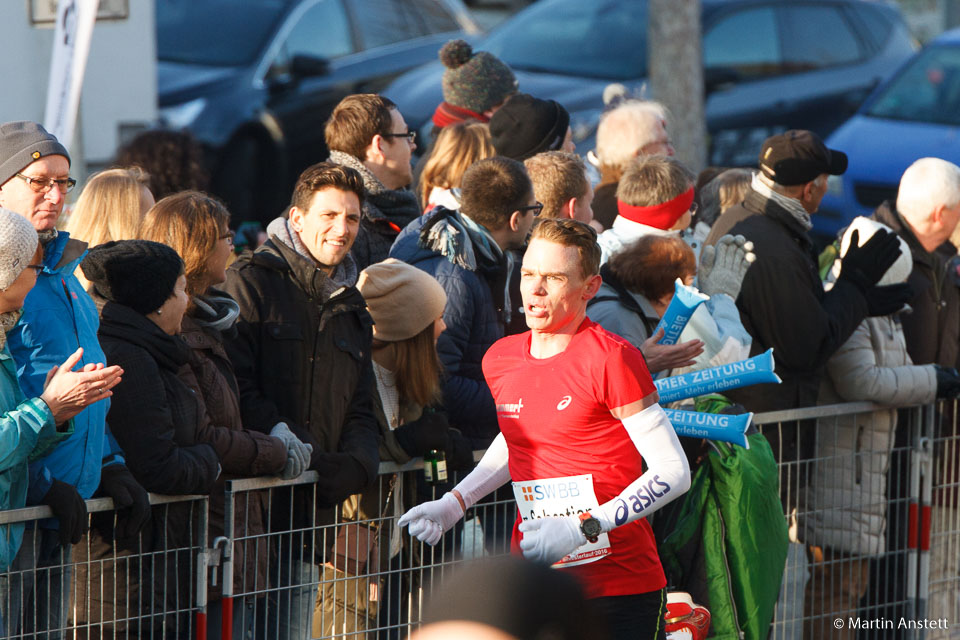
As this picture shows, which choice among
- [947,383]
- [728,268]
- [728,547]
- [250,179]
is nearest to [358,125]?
[728,268]

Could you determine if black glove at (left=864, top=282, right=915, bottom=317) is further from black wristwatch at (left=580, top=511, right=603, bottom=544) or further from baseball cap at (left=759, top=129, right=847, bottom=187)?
black wristwatch at (left=580, top=511, right=603, bottom=544)

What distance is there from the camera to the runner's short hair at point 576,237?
429 centimetres

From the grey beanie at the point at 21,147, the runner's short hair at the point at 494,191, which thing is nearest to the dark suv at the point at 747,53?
the runner's short hair at the point at 494,191

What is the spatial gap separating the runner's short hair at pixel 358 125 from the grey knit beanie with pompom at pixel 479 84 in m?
1.42

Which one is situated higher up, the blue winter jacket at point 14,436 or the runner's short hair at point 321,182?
the runner's short hair at point 321,182

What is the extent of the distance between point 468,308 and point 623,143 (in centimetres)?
202

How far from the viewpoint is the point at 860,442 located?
244 inches

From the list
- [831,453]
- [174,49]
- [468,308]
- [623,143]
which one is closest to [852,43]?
[174,49]

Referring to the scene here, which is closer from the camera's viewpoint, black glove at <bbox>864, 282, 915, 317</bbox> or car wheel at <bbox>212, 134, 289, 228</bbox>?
black glove at <bbox>864, 282, 915, 317</bbox>

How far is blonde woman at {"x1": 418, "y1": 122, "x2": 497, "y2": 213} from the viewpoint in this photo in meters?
6.42

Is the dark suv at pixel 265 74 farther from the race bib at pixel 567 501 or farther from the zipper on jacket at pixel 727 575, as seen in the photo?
the race bib at pixel 567 501

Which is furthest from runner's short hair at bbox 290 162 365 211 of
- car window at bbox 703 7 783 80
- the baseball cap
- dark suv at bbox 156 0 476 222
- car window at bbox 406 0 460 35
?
car window at bbox 406 0 460 35

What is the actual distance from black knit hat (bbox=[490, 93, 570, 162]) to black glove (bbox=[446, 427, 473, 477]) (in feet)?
6.77

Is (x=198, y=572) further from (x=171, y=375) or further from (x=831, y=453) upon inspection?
(x=831, y=453)
